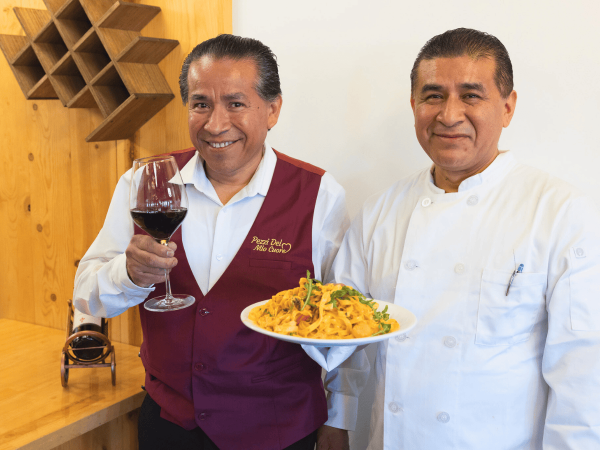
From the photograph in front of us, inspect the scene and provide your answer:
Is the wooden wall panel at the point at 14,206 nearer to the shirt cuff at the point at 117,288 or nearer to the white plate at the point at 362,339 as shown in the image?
the shirt cuff at the point at 117,288

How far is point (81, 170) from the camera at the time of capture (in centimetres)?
216

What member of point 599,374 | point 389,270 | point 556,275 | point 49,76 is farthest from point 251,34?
point 599,374

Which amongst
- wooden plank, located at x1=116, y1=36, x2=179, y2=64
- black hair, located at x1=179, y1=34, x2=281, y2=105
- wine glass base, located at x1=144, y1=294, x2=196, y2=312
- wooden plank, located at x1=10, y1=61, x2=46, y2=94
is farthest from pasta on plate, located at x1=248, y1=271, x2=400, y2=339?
wooden plank, located at x1=10, y1=61, x2=46, y2=94

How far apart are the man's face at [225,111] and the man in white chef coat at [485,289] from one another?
43 centimetres

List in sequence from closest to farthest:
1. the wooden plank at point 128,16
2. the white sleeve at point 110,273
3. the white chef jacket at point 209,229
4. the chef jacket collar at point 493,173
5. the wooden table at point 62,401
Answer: the chef jacket collar at point 493,173 → the white sleeve at point 110,273 → the white chef jacket at point 209,229 → the wooden table at point 62,401 → the wooden plank at point 128,16

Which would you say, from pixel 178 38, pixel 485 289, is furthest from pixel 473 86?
pixel 178 38

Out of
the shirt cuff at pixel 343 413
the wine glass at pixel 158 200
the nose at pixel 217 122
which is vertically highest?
the nose at pixel 217 122

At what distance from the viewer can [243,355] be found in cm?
134

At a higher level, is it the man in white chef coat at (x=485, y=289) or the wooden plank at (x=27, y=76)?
the wooden plank at (x=27, y=76)

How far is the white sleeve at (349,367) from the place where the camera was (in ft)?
4.44

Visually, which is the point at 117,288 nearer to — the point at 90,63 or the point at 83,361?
the point at 83,361

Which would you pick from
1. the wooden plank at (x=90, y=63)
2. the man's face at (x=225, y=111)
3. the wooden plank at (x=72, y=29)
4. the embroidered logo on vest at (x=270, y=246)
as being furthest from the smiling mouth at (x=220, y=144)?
the wooden plank at (x=72, y=29)

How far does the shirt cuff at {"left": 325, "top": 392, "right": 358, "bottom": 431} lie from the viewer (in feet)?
4.66

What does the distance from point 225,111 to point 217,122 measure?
42mm
